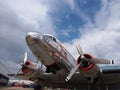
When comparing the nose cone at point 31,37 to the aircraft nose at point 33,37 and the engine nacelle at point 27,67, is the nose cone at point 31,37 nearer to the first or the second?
the aircraft nose at point 33,37

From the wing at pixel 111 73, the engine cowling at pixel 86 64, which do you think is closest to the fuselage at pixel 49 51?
the engine cowling at pixel 86 64

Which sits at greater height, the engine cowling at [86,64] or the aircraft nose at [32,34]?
the aircraft nose at [32,34]

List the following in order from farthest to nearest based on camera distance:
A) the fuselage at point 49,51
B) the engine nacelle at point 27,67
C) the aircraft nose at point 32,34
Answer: the engine nacelle at point 27,67, the fuselage at point 49,51, the aircraft nose at point 32,34

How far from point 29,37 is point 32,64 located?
19.5 feet

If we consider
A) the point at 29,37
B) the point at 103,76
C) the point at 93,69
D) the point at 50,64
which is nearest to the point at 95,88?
the point at 103,76

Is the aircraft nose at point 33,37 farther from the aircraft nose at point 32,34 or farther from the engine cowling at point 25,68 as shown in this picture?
the engine cowling at point 25,68

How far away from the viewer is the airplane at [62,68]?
15.9 meters

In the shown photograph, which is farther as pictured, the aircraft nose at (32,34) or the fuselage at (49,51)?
the fuselage at (49,51)

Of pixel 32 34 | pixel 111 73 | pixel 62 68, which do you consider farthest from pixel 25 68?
pixel 111 73

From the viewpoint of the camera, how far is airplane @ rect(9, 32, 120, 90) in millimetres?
15852

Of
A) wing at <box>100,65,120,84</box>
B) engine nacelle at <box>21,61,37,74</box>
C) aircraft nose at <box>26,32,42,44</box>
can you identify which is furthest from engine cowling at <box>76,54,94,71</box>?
engine nacelle at <box>21,61,37,74</box>

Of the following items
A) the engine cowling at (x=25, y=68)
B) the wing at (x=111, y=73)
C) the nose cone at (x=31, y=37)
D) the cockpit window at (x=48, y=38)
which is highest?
the cockpit window at (x=48, y=38)

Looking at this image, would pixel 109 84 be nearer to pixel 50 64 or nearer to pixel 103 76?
pixel 103 76

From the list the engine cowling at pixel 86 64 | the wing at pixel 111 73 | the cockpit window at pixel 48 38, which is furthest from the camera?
the wing at pixel 111 73
